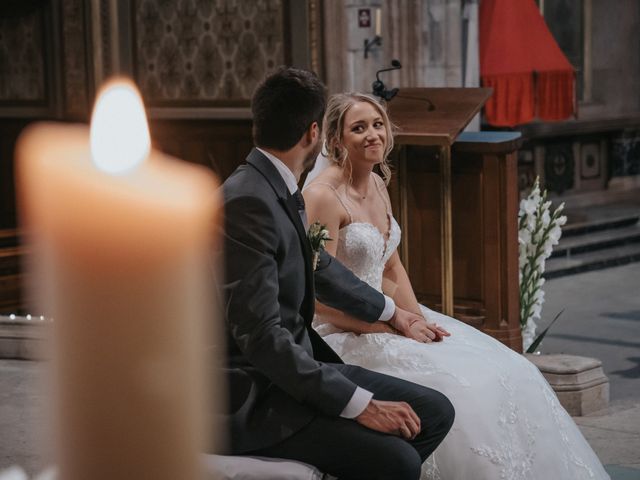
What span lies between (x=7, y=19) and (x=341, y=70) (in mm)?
3702

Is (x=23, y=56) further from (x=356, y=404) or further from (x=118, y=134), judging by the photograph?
(x=118, y=134)

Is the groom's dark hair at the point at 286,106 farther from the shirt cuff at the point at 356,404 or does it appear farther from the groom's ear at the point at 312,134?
the shirt cuff at the point at 356,404

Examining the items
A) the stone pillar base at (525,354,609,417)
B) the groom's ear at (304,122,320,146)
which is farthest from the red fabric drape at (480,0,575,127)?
the groom's ear at (304,122,320,146)

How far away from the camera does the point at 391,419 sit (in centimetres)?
263

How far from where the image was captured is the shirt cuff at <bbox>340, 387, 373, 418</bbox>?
2.60m

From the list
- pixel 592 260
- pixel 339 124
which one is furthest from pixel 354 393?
pixel 592 260

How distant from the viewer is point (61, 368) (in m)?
0.54

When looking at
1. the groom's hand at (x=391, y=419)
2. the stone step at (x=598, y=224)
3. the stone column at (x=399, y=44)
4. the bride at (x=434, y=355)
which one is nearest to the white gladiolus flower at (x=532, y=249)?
the bride at (x=434, y=355)

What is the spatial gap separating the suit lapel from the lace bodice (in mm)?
1284

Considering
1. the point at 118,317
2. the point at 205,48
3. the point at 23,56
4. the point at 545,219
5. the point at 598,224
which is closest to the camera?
the point at 118,317

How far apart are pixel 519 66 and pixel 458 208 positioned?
530 centimetres

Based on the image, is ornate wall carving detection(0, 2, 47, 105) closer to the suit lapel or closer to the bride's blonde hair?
the bride's blonde hair

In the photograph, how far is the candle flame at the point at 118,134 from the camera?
54 cm

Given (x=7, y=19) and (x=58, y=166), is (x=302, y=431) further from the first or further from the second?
(x=7, y=19)
